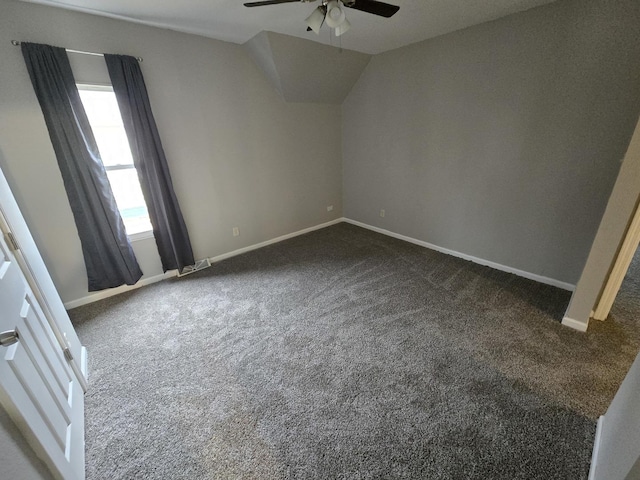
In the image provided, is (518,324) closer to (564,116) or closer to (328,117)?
(564,116)

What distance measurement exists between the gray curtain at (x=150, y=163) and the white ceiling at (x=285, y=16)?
373mm

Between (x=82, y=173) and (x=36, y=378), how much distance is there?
183 cm

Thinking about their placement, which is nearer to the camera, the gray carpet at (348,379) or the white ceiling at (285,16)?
the gray carpet at (348,379)

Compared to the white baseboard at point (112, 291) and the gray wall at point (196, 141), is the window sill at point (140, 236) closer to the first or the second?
the gray wall at point (196, 141)

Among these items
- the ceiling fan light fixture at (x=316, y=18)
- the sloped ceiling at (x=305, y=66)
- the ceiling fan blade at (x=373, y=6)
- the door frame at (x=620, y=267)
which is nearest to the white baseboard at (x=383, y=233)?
the door frame at (x=620, y=267)

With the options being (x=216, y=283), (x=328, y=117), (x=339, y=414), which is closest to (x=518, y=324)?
(x=339, y=414)

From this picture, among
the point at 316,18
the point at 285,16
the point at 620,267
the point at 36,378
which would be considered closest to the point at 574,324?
the point at 620,267

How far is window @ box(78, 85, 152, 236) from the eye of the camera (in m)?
2.36

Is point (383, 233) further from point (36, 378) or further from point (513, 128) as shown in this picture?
point (36, 378)

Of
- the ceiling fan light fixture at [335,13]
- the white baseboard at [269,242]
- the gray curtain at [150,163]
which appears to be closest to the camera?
the ceiling fan light fixture at [335,13]

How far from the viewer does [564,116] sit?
7.16 ft

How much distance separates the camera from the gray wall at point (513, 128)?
2.00m

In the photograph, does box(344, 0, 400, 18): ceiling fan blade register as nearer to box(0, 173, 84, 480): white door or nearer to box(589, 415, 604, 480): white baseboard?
box(0, 173, 84, 480): white door

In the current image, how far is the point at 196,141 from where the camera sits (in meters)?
2.84
